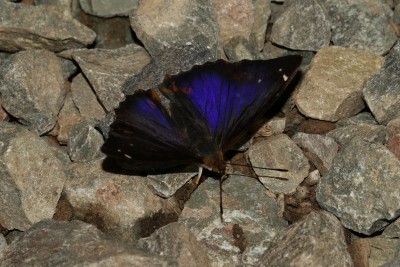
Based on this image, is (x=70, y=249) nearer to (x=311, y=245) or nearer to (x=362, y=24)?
(x=311, y=245)

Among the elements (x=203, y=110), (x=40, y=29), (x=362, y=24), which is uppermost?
(x=362, y=24)

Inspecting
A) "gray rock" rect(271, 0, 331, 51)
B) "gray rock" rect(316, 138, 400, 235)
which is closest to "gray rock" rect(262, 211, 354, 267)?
"gray rock" rect(316, 138, 400, 235)

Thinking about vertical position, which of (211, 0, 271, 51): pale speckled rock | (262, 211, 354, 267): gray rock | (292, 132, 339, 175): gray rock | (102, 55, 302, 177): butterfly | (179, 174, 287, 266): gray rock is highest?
(211, 0, 271, 51): pale speckled rock

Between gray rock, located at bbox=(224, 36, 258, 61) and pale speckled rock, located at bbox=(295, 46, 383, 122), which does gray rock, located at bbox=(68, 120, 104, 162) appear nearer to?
gray rock, located at bbox=(224, 36, 258, 61)

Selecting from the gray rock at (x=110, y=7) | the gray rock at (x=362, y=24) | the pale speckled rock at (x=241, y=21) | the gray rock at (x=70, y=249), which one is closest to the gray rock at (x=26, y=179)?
the gray rock at (x=70, y=249)

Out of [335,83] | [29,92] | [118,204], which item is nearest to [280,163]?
[335,83]

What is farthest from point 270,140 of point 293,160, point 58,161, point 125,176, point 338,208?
point 58,161

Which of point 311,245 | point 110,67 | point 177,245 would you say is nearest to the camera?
point 311,245
